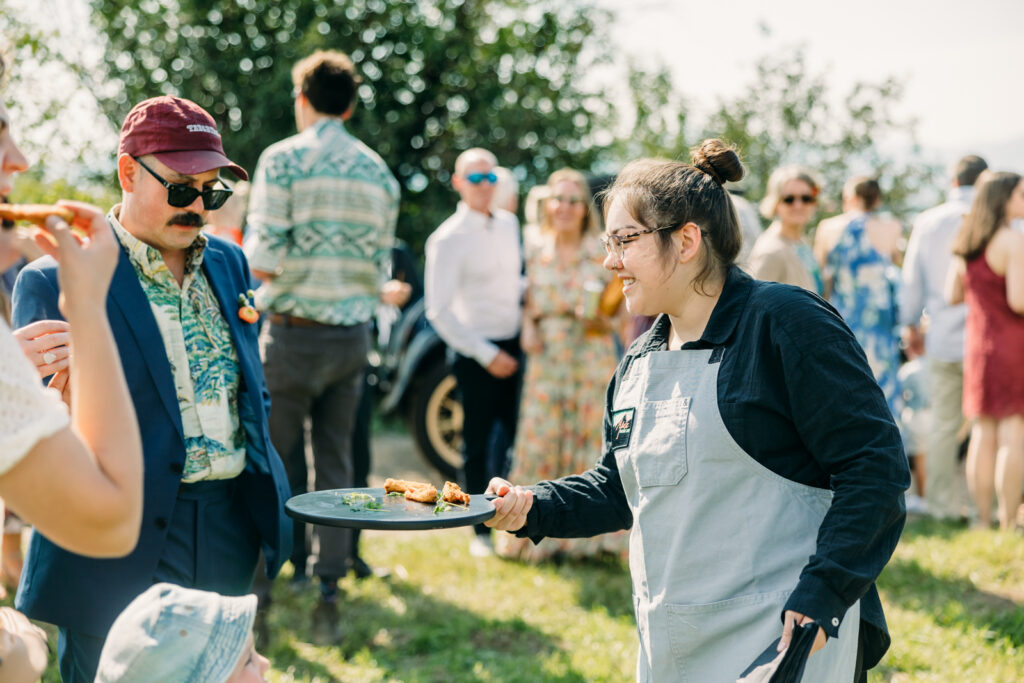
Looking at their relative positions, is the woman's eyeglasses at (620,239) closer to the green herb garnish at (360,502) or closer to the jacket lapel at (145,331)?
the green herb garnish at (360,502)

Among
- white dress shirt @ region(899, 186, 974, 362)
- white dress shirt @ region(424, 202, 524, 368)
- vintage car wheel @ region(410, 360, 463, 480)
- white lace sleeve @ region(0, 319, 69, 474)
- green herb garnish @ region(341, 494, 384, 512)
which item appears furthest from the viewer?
vintage car wheel @ region(410, 360, 463, 480)

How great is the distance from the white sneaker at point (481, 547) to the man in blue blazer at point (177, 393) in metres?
2.87

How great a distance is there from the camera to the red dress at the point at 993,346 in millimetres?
5766

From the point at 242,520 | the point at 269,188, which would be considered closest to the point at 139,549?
the point at 242,520

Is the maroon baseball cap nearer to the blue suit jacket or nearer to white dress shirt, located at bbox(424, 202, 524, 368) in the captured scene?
the blue suit jacket

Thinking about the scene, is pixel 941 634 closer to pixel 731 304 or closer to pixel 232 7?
pixel 731 304

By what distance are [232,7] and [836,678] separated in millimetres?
8665

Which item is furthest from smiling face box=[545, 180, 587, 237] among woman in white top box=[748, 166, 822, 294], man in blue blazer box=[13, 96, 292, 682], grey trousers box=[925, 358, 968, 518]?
man in blue blazer box=[13, 96, 292, 682]

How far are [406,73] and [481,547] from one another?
5.47 metres

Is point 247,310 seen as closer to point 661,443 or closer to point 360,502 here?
point 360,502

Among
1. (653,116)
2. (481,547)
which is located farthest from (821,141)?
(481,547)

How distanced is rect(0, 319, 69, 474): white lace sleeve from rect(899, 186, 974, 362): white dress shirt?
608cm

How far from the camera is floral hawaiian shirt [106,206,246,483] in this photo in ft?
8.55

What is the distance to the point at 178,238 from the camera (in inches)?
104
